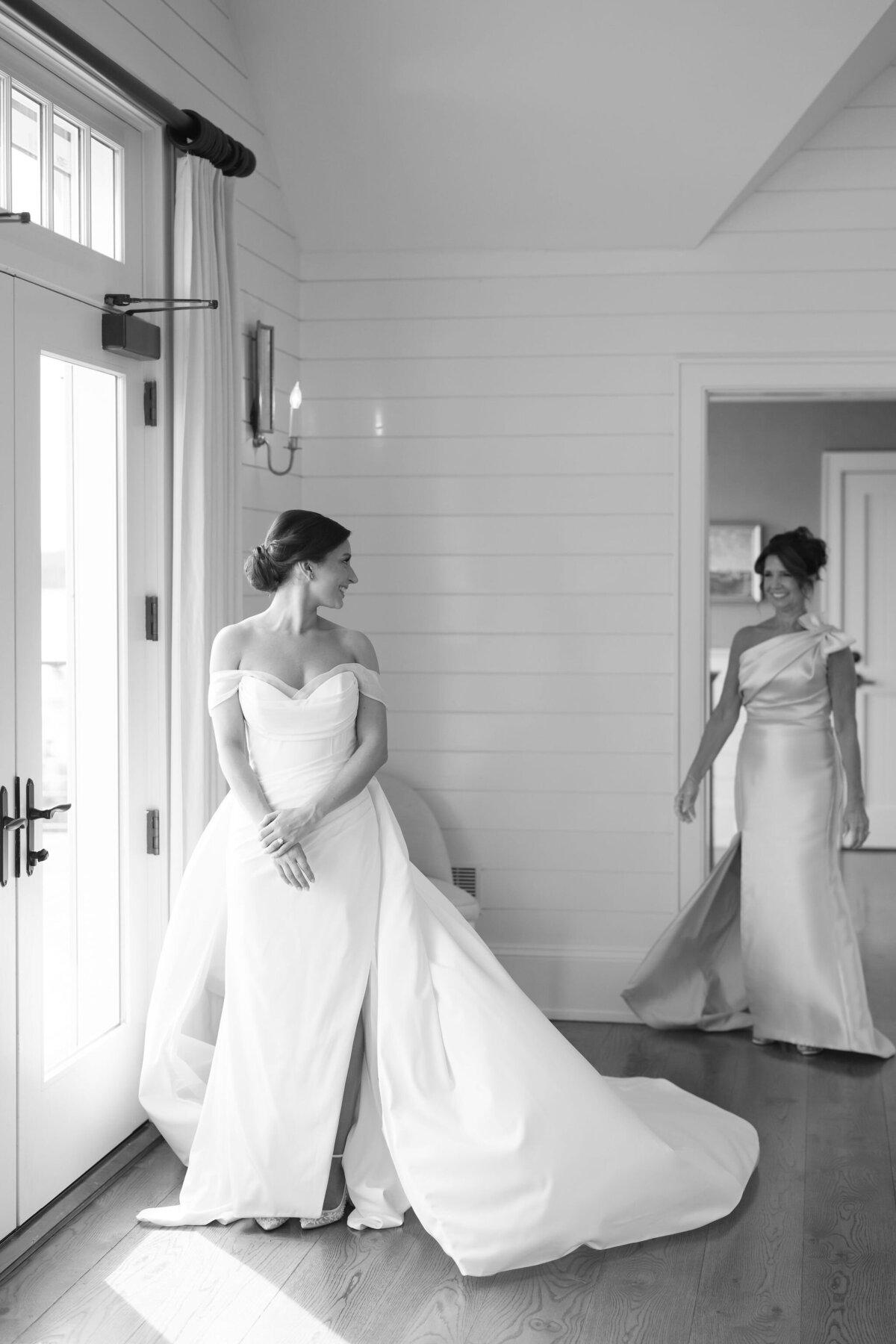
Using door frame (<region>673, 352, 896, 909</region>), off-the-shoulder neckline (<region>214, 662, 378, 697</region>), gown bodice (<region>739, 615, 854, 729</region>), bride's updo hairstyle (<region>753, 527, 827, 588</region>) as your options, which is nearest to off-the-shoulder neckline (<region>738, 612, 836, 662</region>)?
gown bodice (<region>739, 615, 854, 729</region>)

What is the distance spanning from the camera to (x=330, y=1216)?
10.0 feet

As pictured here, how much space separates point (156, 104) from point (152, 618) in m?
1.33

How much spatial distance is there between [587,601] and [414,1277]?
8.44 ft

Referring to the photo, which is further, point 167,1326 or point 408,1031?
point 408,1031

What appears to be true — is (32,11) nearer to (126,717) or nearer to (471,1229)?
(126,717)

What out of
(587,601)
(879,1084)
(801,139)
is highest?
(801,139)

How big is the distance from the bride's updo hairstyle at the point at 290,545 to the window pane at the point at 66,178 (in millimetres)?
882

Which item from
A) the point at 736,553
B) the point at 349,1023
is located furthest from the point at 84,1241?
the point at 736,553

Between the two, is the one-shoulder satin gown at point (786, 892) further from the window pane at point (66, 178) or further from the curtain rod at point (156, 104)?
the window pane at point (66, 178)

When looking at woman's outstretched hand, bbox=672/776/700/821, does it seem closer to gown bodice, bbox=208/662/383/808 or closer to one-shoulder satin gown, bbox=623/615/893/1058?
one-shoulder satin gown, bbox=623/615/893/1058

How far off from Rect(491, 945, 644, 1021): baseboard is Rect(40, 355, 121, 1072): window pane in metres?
1.83

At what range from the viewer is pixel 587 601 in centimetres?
474

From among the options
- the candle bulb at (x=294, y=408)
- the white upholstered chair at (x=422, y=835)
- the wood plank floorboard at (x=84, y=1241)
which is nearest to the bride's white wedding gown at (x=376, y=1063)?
the wood plank floorboard at (x=84, y=1241)

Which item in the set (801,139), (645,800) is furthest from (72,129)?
(645,800)
